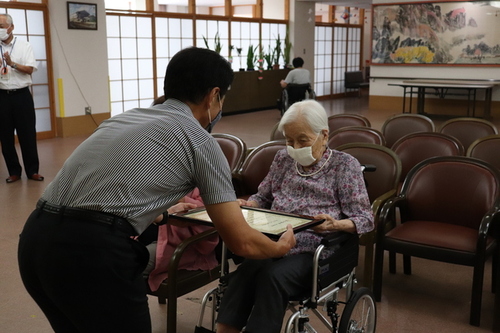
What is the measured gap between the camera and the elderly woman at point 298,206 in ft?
6.61

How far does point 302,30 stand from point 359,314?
12.3 m

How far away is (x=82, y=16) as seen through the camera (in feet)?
28.5

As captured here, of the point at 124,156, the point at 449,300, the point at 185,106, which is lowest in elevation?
the point at 449,300

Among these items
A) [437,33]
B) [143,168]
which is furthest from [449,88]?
[143,168]

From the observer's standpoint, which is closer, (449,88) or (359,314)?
(359,314)

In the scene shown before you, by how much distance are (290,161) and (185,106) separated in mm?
998

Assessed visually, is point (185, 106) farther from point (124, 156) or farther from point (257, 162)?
point (257, 162)

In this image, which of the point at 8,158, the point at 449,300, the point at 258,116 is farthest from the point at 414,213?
the point at 258,116

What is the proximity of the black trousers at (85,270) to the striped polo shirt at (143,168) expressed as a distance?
2.4 inches

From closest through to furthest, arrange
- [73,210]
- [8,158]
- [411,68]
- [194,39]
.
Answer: [73,210]
[8,158]
[194,39]
[411,68]

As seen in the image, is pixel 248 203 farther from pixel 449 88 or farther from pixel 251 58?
pixel 251 58

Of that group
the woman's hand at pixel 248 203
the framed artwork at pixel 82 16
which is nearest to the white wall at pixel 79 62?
the framed artwork at pixel 82 16

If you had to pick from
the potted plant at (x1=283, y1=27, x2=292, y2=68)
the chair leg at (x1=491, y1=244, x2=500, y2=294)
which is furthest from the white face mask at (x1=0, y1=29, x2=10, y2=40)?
the potted plant at (x1=283, y1=27, x2=292, y2=68)

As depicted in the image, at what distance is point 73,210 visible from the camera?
56.9 inches
